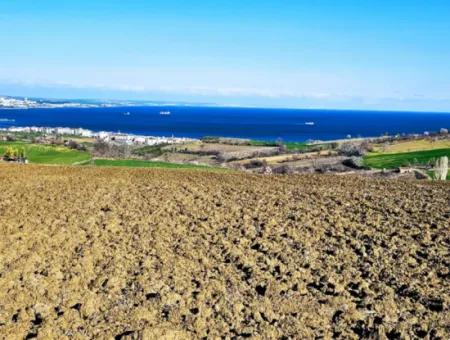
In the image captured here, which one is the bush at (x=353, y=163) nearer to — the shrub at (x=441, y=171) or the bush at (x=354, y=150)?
the bush at (x=354, y=150)

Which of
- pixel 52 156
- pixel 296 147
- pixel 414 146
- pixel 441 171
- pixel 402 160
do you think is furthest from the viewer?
pixel 296 147

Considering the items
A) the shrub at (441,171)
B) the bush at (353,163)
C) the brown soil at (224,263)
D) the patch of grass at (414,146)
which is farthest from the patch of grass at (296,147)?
the brown soil at (224,263)

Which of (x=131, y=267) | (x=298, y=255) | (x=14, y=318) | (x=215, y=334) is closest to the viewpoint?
(x=215, y=334)

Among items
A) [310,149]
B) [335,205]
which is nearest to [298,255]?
[335,205]

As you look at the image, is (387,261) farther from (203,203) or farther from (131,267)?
(203,203)

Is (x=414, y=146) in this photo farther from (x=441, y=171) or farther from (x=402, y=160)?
(x=441, y=171)

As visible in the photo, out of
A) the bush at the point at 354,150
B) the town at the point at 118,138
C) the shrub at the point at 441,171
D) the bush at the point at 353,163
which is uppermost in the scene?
the shrub at the point at 441,171

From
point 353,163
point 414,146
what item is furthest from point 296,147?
point 353,163

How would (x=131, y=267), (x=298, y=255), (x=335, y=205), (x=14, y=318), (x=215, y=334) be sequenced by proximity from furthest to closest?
(x=335, y=205), (x=298, y=255), (x=131, y=267), (x=14, y=318), (x=215, y=334)
